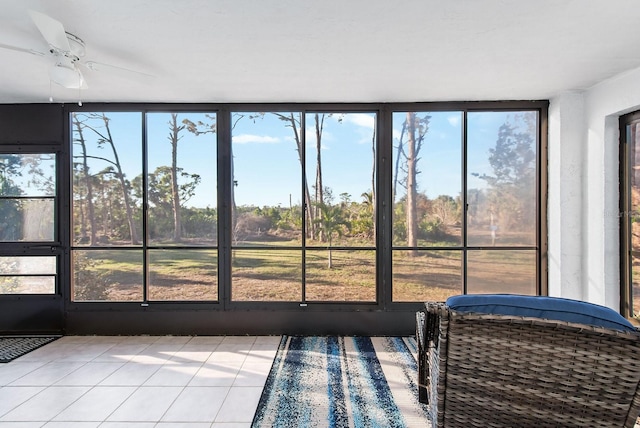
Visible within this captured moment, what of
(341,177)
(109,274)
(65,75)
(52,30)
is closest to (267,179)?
(341,177)

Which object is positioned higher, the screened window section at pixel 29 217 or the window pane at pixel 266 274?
the screened window section at pixel 29 217

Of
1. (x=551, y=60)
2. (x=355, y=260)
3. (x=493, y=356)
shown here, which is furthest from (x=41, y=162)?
(x=551, y=60)

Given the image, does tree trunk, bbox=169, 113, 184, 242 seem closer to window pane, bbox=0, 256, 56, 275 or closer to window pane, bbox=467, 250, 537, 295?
window pane, bbox=0, 256, 56, 275

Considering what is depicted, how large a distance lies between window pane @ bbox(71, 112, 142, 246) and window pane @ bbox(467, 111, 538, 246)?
3.91 metres

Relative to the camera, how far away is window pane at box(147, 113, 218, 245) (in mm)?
4406

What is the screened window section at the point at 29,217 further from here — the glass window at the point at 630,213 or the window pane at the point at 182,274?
the glass window at the point at 630,213

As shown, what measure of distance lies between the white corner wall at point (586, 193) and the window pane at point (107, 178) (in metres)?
4.66

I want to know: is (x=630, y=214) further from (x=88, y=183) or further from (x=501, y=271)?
(x=88, y=183)

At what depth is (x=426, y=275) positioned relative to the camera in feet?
14.7

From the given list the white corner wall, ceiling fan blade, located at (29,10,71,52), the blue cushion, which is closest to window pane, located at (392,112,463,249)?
the white corner wall

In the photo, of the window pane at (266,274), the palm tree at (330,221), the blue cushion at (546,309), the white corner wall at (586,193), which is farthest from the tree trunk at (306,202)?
the blue cushion at (546,309)

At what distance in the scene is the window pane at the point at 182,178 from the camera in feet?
14.5

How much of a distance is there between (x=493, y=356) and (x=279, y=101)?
11.2ft

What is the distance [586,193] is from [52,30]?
184 inches
